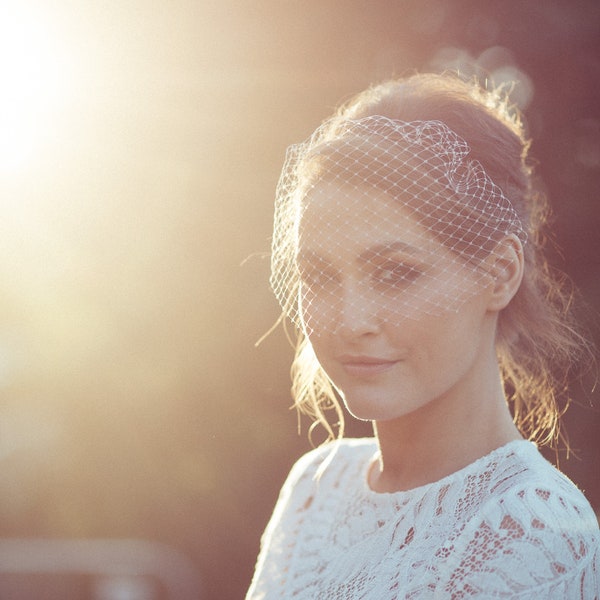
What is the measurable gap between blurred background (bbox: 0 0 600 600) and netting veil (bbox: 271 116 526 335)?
2.00m

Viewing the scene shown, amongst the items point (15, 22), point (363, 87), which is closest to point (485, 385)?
point (363, 87)

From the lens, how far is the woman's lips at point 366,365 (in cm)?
163

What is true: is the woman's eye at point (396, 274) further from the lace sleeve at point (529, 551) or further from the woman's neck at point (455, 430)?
the lace sleeve at point (529, 551)

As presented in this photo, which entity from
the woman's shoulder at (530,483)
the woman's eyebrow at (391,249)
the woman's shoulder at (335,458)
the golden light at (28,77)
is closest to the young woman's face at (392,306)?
the woman's eyebrow at (391,249)

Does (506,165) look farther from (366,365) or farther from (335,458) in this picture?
(335,458)

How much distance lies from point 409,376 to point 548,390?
2.21 feet

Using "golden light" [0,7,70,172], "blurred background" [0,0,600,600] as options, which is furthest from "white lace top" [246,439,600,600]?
"golden light" [0,7,70,172]

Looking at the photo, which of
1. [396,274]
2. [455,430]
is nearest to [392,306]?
[396,274]

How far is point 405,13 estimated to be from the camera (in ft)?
12.1

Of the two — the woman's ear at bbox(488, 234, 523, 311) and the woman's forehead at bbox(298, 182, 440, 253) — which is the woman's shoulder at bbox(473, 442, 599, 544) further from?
the woman's forehead at bbox(298, 182, 440, 253)

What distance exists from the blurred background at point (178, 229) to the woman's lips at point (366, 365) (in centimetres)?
203

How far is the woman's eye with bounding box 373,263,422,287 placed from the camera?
5.27ft

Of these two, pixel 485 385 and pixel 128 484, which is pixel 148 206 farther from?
pixel 485 385

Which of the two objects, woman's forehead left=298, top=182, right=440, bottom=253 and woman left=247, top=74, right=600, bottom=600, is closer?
woman left=247, top=74, right=600, bottom=600
